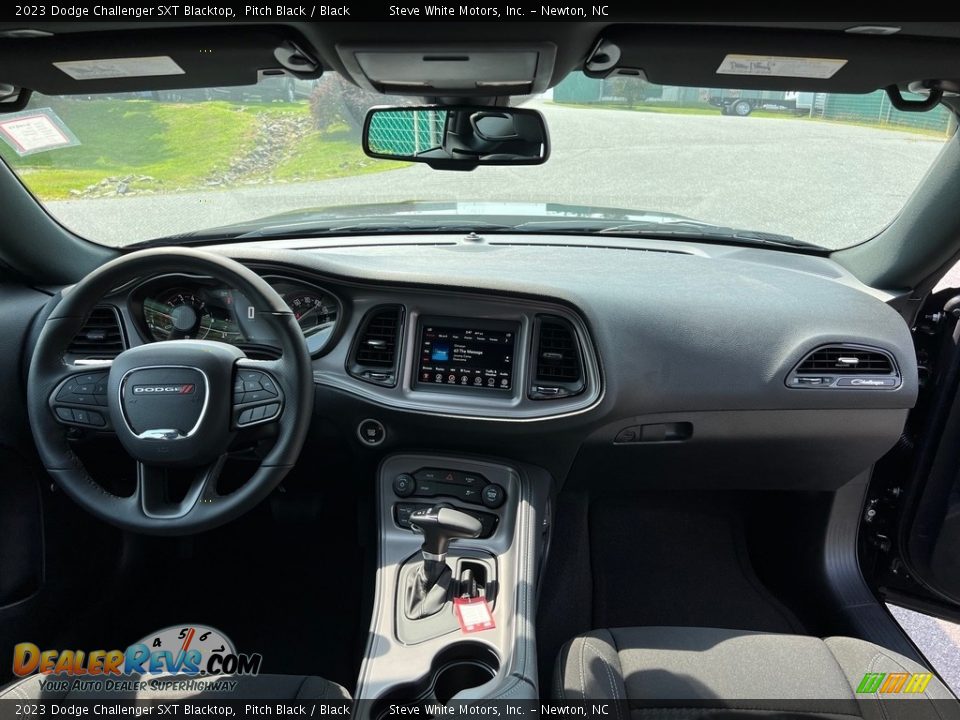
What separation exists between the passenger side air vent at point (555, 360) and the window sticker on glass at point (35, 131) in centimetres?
167

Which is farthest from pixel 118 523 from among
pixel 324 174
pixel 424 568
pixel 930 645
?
pixel 930 645

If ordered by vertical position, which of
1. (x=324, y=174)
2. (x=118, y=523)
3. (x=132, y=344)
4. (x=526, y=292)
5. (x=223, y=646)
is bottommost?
(x=223, y=646)

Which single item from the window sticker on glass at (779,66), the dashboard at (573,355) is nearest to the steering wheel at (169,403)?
the dashboard at (573,355)

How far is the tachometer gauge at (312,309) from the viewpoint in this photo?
230cm

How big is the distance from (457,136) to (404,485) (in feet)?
3.70

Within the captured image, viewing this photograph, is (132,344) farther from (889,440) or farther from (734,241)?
(889,440)

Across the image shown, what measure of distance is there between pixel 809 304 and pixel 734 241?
20.5 inches

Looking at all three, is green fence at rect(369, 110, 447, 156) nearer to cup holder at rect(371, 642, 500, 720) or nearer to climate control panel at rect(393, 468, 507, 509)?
climate control panel at rect(393, 468, 507, 509)

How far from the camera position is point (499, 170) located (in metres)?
2.73

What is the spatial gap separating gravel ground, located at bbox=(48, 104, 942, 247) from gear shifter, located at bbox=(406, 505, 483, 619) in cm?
133

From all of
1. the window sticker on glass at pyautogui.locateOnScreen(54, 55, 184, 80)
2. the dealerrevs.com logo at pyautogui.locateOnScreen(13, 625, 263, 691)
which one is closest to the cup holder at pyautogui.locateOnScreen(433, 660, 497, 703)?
the dealerrevs.com logo at pyautogui.locateOnScreen(13, 625, 263, 691)

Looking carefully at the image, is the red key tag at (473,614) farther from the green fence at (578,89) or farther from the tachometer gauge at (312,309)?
the green fence at (578,89)

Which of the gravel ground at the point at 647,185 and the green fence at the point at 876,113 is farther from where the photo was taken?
the gravel ground at the point at 647,185

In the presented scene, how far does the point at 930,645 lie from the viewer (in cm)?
253
